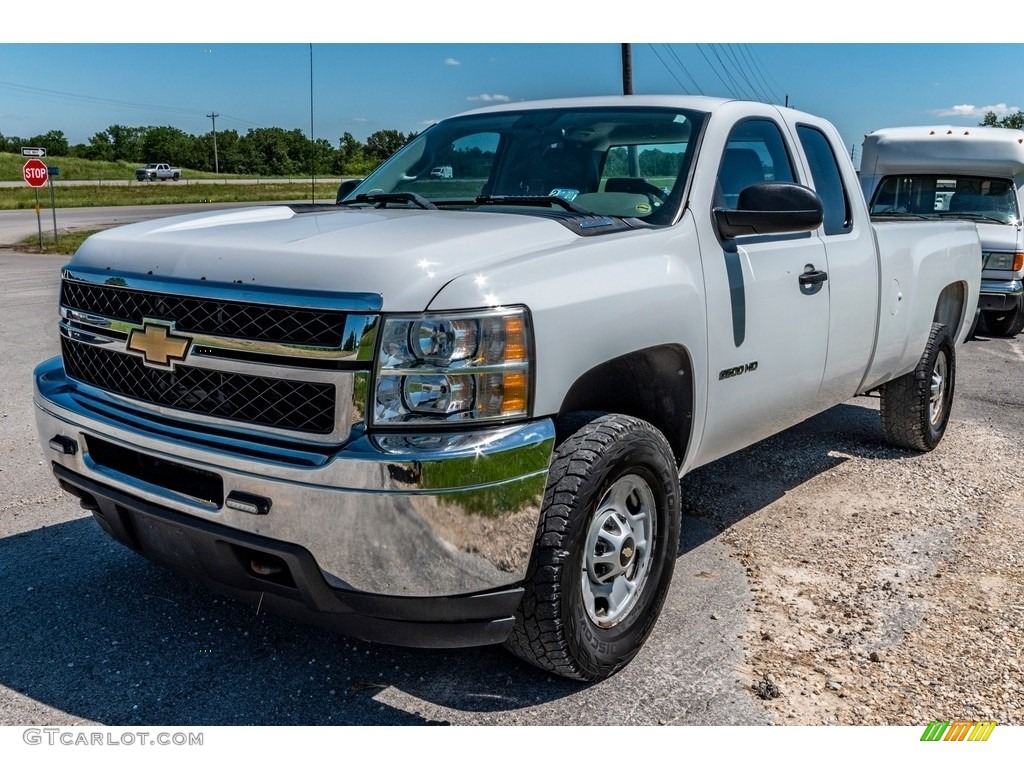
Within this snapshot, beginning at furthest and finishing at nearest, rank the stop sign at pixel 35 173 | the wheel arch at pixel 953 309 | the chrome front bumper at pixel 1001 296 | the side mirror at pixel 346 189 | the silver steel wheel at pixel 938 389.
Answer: the stop sign at pixel 35 173
the chrome front bumper at pixel 1001 296
the wheel arch at pixel 953 309
the silver steel wheel at pixel 938 389
the side mirror at pixel 346 189

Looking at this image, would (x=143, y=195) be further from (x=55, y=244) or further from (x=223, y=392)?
(x=223, y=392)

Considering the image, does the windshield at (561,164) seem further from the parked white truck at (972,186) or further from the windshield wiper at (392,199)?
the parked white truck at (972,186)

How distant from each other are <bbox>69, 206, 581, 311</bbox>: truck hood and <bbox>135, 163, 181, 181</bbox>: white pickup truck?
76.3 meters

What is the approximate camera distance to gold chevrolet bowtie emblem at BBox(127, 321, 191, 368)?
2855 mm

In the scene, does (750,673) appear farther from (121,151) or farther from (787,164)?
(121,151)

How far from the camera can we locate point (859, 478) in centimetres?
561

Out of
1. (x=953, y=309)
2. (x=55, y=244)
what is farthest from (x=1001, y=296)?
(x=55, y=244)

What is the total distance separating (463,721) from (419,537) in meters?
0.78

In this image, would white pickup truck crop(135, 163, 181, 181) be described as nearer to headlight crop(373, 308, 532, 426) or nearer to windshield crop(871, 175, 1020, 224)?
windshield crop(871, 175, 1020, 224)

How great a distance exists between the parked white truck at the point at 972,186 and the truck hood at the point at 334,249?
9.40 m

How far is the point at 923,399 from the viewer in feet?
19.3

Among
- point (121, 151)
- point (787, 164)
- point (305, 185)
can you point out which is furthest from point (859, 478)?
point (121, 151)

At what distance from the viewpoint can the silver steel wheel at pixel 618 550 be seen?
308 cm

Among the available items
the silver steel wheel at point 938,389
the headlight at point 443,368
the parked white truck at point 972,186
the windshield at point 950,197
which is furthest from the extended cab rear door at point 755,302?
the windshield at point 950,197
